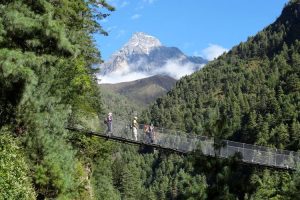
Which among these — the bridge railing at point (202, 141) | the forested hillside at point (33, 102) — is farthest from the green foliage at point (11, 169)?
the bridge railing at point (202, 141)

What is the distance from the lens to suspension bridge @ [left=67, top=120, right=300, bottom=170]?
2920 cm

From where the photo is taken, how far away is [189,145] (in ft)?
106

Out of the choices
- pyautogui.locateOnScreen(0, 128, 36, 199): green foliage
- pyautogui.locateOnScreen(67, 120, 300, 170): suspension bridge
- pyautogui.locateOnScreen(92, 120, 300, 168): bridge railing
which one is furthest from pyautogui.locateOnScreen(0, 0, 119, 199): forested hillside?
pyautogui.locateOnScreen(92, 120, 300, 168): bridge railing

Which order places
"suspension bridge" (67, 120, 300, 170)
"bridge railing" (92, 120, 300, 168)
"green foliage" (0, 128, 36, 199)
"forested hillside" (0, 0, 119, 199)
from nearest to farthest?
"green foliage" (0, 128, 36, 199)
"forested hillside" (0, 0, 119, 199)
"suspension bridge" (67, 120, 300, 170)
"bridge railing" (92, 120, 300, 168)

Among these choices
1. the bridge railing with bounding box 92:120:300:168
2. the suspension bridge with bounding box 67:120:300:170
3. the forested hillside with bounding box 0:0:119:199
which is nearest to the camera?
the forested hillside with bounding box 0:0:119:199

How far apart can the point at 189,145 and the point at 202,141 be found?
16.7 feet

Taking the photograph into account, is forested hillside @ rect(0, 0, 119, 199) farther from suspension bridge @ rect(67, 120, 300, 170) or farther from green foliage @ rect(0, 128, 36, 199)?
suspension bridge @ rect(67, 120, 300, 170)

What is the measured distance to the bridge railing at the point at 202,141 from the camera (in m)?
29.3

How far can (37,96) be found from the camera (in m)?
19.5

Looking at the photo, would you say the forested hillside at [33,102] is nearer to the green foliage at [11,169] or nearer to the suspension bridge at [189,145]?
the green foliage at [11,169]

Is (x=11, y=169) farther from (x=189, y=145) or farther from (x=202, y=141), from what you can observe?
(x=189, y=145)

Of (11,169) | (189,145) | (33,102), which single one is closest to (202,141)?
(189,145)

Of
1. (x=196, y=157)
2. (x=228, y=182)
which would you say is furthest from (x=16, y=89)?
(x=228, y=182)

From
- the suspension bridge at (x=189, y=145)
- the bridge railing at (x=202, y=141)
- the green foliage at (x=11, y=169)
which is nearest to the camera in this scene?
the green foliage at (x=11, y=169)
